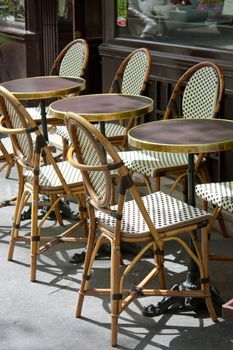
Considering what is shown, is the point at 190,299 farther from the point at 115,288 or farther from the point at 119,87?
the point at 119,87

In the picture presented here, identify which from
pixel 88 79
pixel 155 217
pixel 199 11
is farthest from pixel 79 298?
pixel 88 79

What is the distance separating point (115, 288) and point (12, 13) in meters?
5.88

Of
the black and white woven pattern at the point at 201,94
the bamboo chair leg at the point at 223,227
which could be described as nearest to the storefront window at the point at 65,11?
the black and white woven pattern at the point at 201,94

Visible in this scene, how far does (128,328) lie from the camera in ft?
12.5

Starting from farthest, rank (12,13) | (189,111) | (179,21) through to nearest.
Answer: (12,13)
(179,21)
(189,111)

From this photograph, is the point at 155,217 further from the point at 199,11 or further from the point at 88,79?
the point at 88,79

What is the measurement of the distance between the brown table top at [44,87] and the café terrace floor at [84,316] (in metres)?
1.13

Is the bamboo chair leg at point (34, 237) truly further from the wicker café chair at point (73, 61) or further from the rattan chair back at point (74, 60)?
the rattan chair back at point (74, 60)

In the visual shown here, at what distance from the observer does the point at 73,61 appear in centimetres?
644

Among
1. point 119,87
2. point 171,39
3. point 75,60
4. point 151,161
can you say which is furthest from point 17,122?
point 75,60

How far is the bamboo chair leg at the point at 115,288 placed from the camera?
12.0ft

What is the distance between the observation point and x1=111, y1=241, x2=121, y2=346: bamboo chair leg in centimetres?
364

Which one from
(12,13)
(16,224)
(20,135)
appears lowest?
(16,224)

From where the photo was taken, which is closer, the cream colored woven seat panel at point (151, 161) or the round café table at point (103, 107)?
the round café table at point (103, 107)
